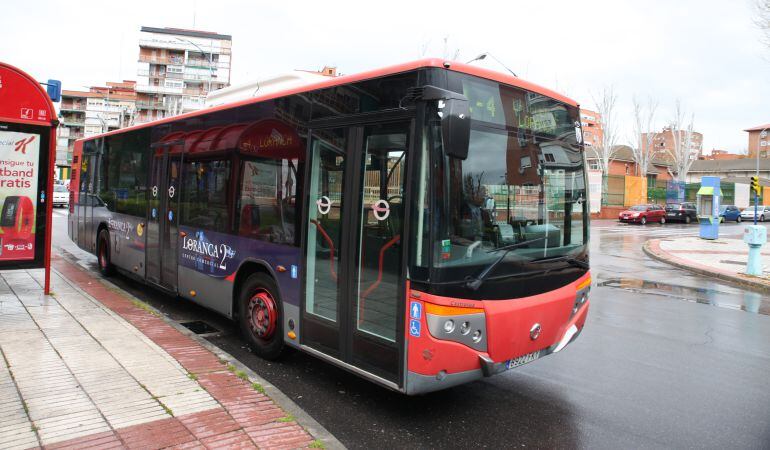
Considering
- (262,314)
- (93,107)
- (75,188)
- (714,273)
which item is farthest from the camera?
(93,107)

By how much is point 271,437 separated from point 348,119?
2591 mm

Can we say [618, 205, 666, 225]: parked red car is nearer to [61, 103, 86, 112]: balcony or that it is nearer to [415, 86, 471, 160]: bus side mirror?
[415, 86, 471, 160]: bus side mirror

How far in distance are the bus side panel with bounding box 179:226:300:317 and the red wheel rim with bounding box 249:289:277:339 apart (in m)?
0.31

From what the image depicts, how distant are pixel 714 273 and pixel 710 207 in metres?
15.2

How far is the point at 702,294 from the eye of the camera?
11281 mm

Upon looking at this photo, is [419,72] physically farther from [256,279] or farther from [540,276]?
[256,279]

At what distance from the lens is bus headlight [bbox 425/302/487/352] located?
3.74m

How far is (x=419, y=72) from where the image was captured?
12.9 ft

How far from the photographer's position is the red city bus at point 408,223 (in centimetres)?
383

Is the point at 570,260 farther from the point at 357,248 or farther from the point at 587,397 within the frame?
the point at 357,248

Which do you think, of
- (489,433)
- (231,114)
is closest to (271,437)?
(489,433)

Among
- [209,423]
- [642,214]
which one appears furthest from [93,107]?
[209,423]

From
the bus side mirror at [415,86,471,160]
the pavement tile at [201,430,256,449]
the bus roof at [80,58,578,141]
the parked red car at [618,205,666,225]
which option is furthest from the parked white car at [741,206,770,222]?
the pavement tile at [201,430,256,449]

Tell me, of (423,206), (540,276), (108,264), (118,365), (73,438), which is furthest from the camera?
(108,264)
